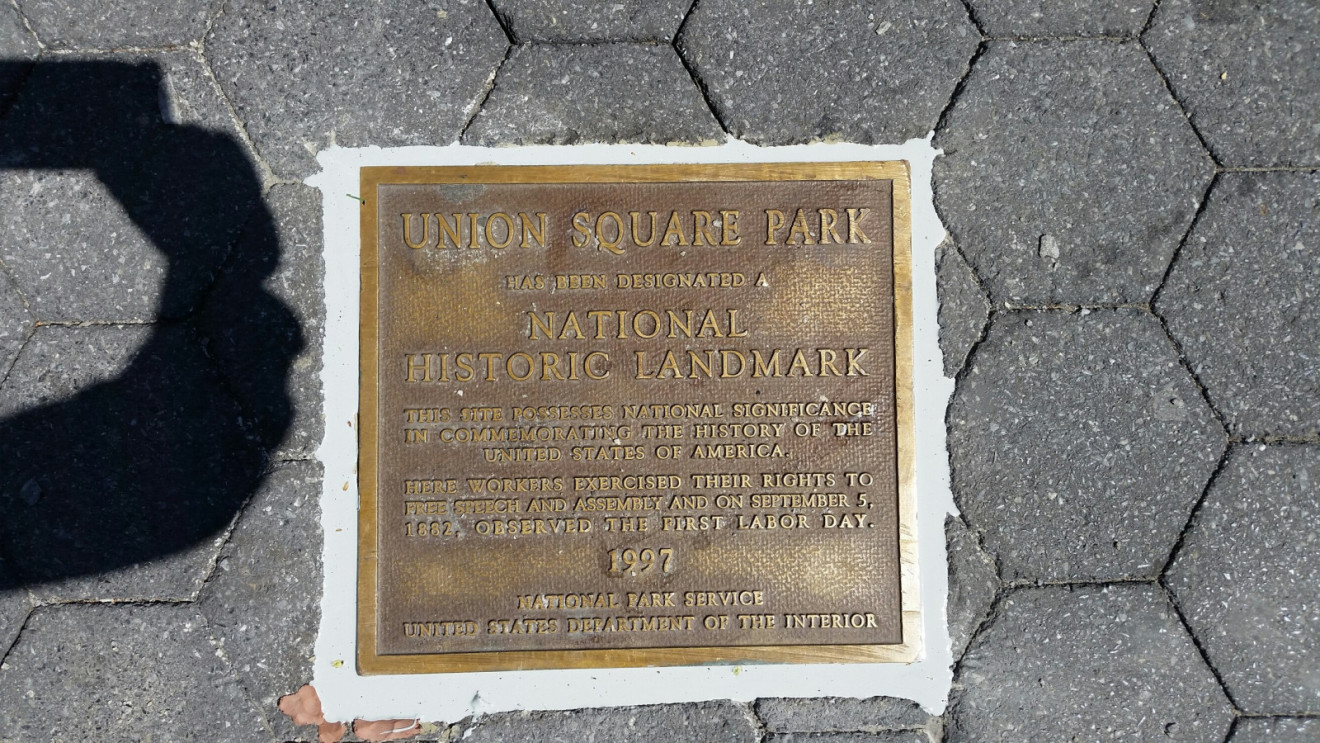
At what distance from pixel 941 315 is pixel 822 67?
0.68m

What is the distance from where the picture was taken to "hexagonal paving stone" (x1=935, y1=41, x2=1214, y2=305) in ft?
6.06

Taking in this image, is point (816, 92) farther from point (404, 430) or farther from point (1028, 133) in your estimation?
point (404, 430)

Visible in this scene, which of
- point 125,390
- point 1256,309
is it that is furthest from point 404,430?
point 1256,309

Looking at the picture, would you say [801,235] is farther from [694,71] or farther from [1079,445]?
[1079,445]

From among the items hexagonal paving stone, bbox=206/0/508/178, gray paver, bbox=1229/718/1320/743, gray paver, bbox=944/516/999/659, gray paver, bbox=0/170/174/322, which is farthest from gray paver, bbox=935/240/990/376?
gray paver, bbox=0/170/174/322

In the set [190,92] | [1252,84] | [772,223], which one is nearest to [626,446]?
[772,223]

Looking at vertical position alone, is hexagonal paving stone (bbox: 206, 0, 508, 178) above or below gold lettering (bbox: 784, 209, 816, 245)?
above

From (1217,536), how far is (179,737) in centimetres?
253

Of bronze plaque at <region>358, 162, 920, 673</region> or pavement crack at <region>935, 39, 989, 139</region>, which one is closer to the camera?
bronze plaque at <region>358, 162, 920, 673</region>

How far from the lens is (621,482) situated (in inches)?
69.9

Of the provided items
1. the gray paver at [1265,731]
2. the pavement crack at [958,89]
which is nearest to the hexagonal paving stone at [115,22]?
the pavement crack at [958,89]

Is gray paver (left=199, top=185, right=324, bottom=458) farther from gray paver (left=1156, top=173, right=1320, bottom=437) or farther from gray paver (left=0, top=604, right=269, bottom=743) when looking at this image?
gray paver (left=1156, top=173, right=1320, bottom=437)

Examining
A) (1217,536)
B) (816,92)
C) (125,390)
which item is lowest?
(1217,536)

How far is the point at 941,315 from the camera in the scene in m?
1.84
